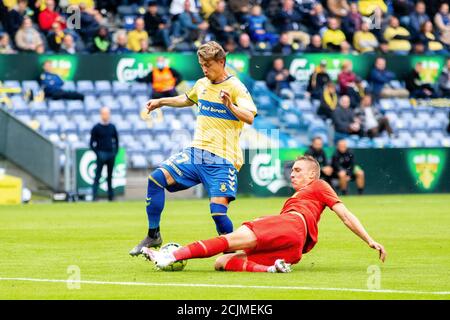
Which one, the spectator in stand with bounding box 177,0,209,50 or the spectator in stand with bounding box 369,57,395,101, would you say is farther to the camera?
the spectator in stand with bounding box 369,57,395,101

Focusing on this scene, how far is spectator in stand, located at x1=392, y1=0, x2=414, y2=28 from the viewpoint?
35.7m

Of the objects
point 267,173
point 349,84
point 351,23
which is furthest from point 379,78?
point 267,173

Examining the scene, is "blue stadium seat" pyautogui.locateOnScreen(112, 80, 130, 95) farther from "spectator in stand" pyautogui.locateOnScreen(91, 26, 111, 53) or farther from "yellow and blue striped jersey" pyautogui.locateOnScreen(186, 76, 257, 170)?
"yellow and blue striped jersey" pyautogui.locateOnScreen(186, 76, 257, 170)

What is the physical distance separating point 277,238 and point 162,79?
62.0 feet

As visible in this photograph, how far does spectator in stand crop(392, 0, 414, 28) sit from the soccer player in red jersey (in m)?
24.4

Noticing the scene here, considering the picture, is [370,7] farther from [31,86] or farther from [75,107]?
[31,86]

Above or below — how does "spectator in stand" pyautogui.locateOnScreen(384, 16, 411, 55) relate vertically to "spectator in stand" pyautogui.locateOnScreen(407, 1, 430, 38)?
below

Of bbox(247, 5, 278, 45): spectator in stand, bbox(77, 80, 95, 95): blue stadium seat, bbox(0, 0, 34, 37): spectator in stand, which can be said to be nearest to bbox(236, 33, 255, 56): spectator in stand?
bbox(247, 5, 278, 45): spectator in stand

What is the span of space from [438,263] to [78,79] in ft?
60.3

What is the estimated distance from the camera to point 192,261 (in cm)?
1302

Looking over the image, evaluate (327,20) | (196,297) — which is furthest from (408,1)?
(196,297)

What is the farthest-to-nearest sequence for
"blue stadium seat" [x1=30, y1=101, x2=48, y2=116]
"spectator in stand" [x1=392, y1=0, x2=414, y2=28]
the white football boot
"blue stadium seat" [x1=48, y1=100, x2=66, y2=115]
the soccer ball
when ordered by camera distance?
"spectator in stand" [x1=392, y1=0, x2=414, y2=28] → "blue stadium seat" [x1=48, y1=100, x2=66, y2=115] → "blue stadium seat" [x1=30, y1=101, x2=48, y2=116] → the soccer ball → the white football boot
